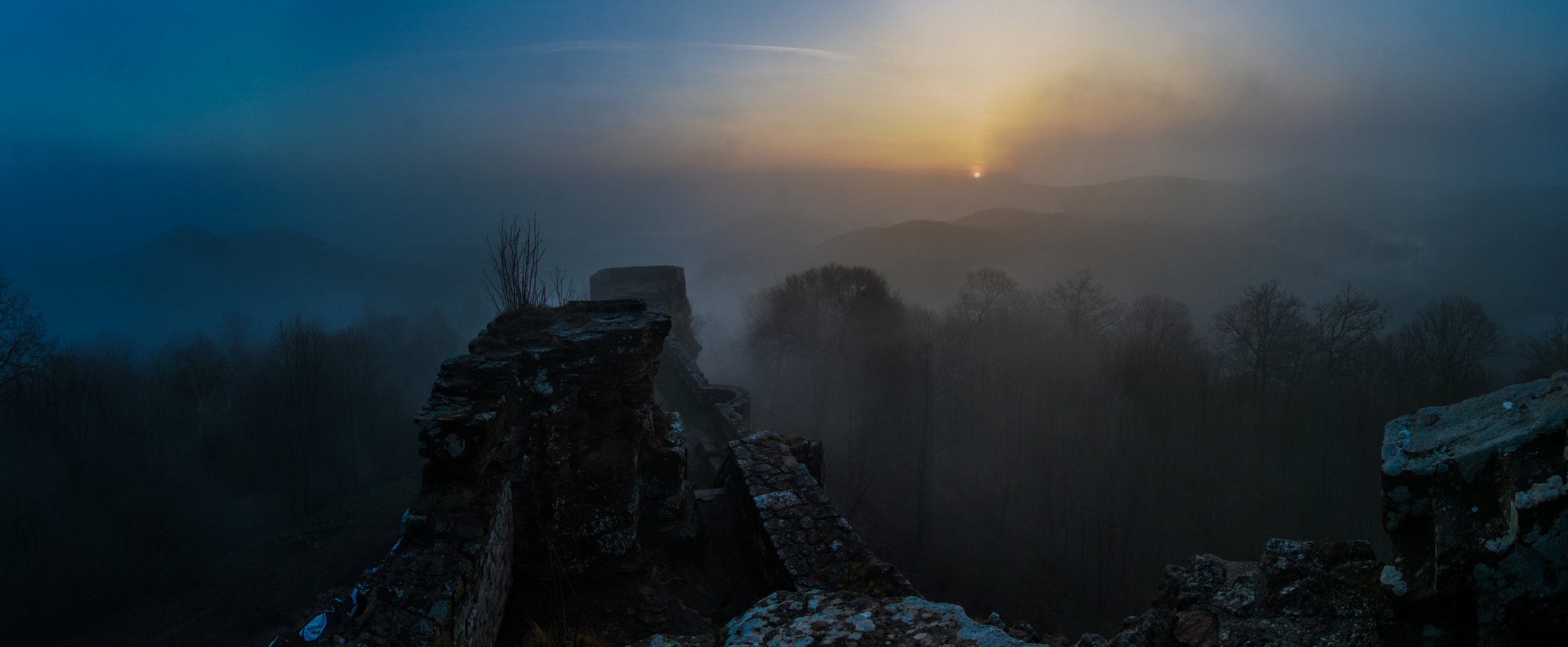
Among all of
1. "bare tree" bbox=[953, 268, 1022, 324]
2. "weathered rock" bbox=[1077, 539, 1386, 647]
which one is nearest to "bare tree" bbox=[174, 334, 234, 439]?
"weathered rock" bbox=[1077, 539, 1386, 647]

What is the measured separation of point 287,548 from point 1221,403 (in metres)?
31.7

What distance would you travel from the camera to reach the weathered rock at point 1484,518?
7.31ft

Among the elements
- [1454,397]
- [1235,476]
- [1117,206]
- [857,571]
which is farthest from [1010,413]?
[1117,206]

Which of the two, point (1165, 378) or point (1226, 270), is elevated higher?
point (1226, 270)

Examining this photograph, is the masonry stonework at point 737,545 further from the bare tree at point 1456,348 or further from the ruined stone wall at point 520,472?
the bare tree at point 1456,348

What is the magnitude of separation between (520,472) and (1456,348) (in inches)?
1074

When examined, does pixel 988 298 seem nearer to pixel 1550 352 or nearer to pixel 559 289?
pixel 1550 352

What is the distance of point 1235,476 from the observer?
64.1 feet

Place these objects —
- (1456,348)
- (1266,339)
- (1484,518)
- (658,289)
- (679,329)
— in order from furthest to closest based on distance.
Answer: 1. (658,289)
2. (679,329)
3. (1266,339)
4. (1456,348)
5. (1484,518)

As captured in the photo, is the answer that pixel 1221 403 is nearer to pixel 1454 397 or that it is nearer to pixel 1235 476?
pixel 1235 476

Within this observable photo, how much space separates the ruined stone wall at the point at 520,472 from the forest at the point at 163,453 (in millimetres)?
15240

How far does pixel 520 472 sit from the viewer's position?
22.8ft

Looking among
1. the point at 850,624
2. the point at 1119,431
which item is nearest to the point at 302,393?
the point at 850,624

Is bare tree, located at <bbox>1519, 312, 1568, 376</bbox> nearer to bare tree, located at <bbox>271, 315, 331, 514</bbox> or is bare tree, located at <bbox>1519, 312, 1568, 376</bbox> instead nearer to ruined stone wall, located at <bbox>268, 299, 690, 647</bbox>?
ruined stone wall, located at <bbox>268, 299, 690, 647</bbox>
